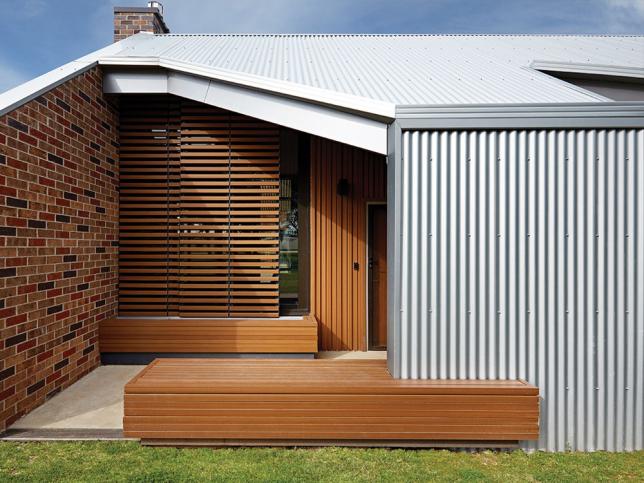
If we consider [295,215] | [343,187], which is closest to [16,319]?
[295,215]

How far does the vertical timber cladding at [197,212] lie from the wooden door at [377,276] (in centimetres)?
152

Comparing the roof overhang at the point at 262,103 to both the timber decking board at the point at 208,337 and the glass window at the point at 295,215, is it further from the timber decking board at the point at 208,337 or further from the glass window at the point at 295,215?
the timber decking board at the point at 208,337

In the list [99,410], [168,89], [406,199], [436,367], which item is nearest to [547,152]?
[406,199]

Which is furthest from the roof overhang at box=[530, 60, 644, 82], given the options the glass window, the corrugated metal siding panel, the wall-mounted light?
the glass window

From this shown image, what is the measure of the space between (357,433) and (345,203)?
11.1 feet

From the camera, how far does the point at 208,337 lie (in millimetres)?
4875

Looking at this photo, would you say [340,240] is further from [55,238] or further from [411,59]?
[55,238]

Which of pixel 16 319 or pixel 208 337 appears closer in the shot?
pixel 16 319

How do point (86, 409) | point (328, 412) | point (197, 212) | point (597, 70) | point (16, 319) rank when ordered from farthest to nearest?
point (197, 212)
point (597, 70)
point (86, 409)
point (16, 319)
point (328, 412)

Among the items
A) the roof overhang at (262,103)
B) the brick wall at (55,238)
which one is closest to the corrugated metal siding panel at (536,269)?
the roof overhang at (262,103)

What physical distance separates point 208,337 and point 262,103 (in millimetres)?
3144

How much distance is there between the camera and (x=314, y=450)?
122 inches

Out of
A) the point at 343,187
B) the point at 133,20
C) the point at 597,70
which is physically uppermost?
the point at 133,20

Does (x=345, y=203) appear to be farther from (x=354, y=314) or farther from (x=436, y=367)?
(x=436, y=367)
